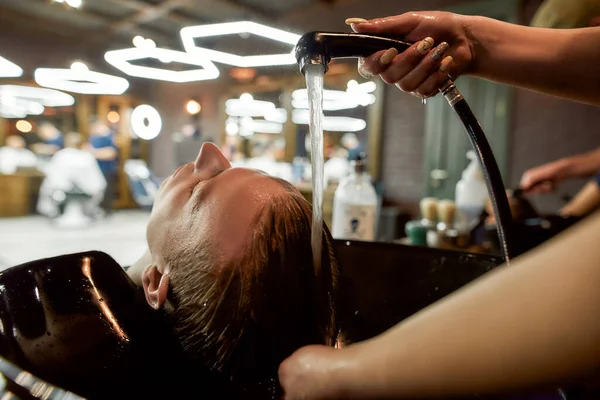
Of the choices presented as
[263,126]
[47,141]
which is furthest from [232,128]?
[47,141]

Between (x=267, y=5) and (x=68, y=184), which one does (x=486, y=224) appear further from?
(x=68, y=184)

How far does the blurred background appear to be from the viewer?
4441 millimetres

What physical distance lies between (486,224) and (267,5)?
17.6ft

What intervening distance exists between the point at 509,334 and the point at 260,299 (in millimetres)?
445

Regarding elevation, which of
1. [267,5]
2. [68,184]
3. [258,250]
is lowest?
[68,184]

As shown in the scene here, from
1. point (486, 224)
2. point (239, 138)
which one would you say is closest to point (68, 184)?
point (239, 138)

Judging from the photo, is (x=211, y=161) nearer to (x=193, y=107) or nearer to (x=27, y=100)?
(x=193, y=107)

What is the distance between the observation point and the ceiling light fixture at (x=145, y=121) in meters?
10.3

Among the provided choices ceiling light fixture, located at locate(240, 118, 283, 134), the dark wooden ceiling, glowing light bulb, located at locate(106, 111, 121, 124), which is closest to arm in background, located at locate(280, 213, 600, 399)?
the dark wooden ceiling

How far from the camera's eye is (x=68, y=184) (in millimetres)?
7391

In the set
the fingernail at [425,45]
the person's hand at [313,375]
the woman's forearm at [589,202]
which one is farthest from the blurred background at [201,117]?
the person's hand at [313,375]

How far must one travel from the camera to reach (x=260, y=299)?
2.31 ft

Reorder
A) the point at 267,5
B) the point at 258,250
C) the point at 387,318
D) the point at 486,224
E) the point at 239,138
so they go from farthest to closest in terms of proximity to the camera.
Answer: the point at 239,138 → the point at 267,5 → the point at 486,224 → the point at 387,318 → the point at 258,250

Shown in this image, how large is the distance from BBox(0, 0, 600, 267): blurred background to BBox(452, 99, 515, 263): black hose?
140cm
